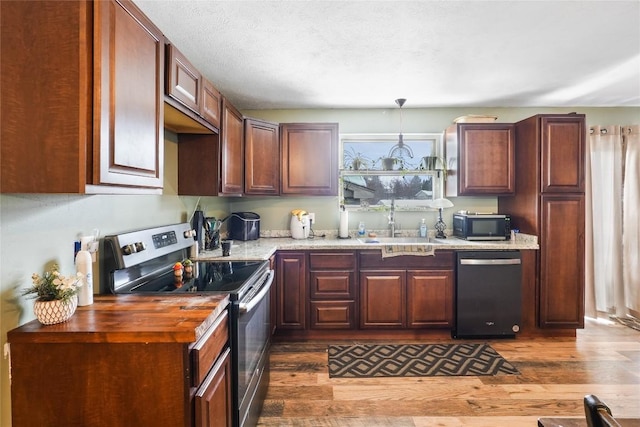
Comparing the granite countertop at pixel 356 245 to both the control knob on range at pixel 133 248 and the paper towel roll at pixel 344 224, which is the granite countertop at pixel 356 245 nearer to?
the paper towel roll at pixel 344 224

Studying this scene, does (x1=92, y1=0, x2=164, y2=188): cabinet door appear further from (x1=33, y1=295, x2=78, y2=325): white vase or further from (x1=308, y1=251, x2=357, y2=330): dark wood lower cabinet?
(x1=308, y1=251, x2=357, y2=330): dark wood lower cabinet

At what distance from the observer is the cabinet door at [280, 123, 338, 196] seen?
3475 mm

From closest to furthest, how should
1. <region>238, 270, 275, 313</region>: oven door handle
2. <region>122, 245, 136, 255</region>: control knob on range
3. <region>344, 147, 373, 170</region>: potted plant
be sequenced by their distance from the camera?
<region>238, 270, 275, 313</region>: oven door handle
<region>122, 245, 136, 255</region>: control knob on range
<region>344, 147, 373, 170</region>: potted plant

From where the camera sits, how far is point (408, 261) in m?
3.15


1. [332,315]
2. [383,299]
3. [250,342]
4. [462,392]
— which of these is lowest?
[462,392]

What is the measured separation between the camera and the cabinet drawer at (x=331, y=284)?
10.3ft

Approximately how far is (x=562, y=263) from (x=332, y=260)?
218 centimetres

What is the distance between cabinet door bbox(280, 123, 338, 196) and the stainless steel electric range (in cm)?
140

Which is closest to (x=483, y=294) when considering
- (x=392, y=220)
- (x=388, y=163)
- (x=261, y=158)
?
(x=392, y=220)

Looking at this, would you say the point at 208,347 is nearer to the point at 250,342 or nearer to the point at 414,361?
the point at 250,342

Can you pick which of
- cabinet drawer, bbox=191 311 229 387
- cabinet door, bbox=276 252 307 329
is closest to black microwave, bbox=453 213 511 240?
cabinet door, bbox=276 252 307 329

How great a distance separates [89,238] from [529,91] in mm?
3811

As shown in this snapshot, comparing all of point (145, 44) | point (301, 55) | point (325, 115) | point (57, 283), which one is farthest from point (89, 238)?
point (325, 115)

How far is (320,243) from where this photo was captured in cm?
326
